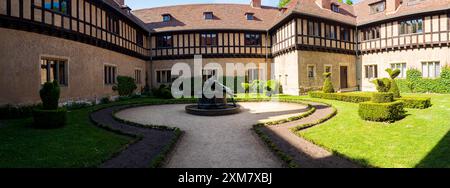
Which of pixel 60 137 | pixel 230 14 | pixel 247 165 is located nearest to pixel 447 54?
pixel 230 14

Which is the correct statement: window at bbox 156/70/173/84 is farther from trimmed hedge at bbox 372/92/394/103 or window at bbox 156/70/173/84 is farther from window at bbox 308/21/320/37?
trimmed hedge at bbox 372/92/394/103

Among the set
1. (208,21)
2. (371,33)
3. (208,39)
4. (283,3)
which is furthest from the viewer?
(283,3)

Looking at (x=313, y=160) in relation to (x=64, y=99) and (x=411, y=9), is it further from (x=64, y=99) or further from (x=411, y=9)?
(x=411, y=9)

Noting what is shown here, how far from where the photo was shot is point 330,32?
81.9ft

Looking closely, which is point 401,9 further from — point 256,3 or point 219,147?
point 219,147

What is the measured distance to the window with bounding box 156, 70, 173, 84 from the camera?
29.6 metres

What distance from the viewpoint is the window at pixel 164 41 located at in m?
29.2

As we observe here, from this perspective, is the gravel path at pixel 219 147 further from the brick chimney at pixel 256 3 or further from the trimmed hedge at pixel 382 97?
the brick chimney at pixel 256 3

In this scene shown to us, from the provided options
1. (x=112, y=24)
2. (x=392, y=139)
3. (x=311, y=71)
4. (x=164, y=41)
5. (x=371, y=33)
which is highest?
(x=164, y=41)

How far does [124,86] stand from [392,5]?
A: 86.5 feet

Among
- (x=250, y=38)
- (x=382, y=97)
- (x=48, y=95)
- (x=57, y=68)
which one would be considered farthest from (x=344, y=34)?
(x=48, y=95)

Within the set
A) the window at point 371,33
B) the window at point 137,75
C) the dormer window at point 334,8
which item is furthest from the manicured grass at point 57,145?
the dormer window at point 334,8

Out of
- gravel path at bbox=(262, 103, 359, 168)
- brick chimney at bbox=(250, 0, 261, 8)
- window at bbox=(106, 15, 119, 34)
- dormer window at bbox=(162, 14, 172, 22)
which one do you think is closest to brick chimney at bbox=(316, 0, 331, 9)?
brick chimney at bbox=(250, 0, 261, 8)
